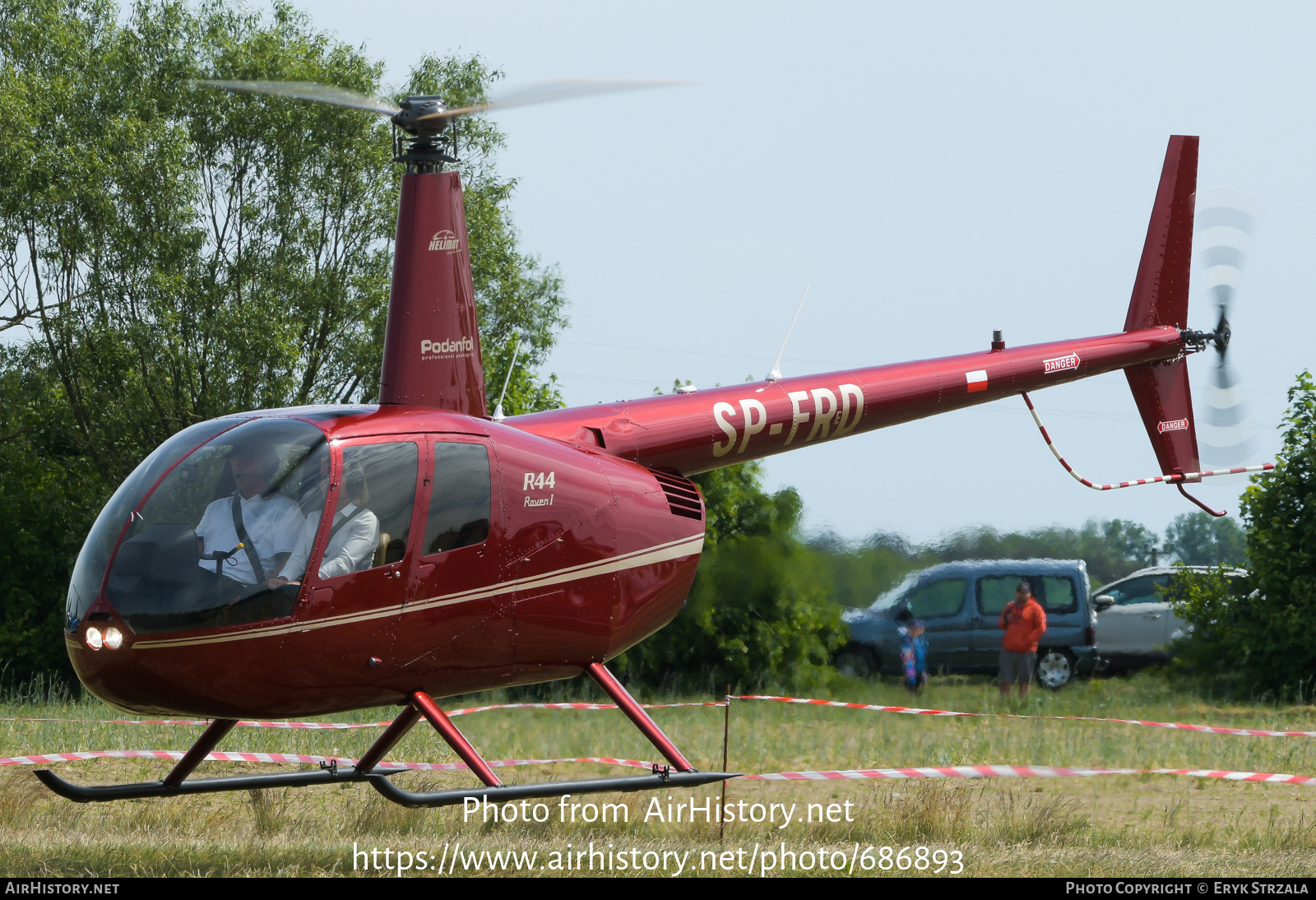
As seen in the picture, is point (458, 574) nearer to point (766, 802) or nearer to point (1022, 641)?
point (766, 802)

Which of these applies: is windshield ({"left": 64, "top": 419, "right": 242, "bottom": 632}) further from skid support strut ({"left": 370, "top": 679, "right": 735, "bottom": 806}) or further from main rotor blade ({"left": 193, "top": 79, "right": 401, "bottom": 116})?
main rotor blade ({"left": 193, "top": 79, "right": 401, "bottom": 116})

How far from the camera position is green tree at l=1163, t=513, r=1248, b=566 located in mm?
18516

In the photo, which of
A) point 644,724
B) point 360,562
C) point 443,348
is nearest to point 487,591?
point 360,562

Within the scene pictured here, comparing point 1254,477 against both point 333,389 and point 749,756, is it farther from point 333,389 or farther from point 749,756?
point 333,389

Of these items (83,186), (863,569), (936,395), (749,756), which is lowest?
(749,756)

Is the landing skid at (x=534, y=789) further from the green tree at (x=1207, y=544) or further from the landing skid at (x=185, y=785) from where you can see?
the green tree at (x=1207, y=544)

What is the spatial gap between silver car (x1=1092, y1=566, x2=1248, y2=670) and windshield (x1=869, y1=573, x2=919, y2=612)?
3041 millimetres

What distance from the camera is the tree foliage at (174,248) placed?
18.9 metres

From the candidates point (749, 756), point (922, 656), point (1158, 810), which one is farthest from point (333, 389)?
point (1158, 810)

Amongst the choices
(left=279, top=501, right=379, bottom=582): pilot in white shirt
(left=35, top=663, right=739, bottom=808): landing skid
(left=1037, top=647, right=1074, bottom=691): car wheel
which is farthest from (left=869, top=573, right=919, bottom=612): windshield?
(left=279, top=501, right=379, bottom=582): pilot in white shirt

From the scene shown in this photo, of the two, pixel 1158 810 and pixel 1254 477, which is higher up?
pixel 1254 477

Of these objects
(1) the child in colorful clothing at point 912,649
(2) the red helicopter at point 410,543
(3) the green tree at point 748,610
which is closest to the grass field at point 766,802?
(2) the red helicopter at point 410,543

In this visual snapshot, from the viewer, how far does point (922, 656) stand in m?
16.4

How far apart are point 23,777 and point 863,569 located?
33.2ft
